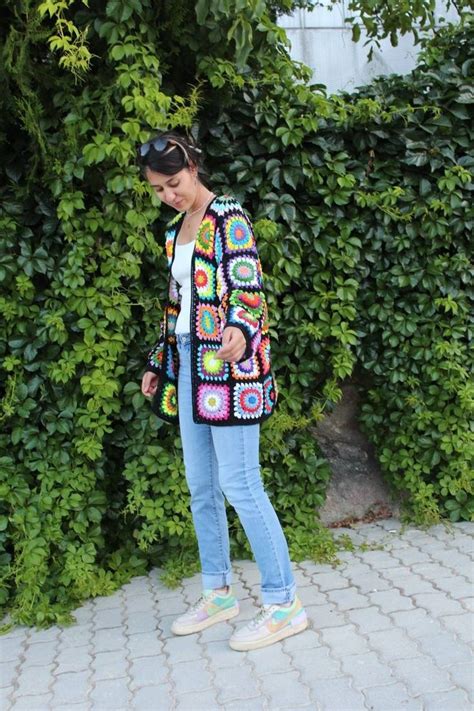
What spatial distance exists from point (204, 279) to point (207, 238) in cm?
15

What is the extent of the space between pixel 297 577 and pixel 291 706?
1168 mm

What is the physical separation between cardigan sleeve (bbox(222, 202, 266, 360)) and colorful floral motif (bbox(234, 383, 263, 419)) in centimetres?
16

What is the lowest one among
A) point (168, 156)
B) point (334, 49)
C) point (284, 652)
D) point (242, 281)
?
point (284, 652)

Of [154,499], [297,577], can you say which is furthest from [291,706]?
[154,499]

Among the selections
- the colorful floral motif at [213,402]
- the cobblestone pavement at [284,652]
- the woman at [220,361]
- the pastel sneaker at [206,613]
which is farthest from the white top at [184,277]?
the cobblestone pavement at [284,652]

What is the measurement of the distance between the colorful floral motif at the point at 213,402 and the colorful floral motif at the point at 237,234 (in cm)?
52

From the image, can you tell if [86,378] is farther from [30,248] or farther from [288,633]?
[288,633]

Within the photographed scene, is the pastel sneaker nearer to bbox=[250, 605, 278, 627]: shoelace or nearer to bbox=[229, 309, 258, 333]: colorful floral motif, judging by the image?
bbox=[250, 605, 278, 627]: shoelace

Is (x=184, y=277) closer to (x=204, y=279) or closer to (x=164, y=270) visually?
(x=204, y=279)

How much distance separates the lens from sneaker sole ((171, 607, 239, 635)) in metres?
3.22

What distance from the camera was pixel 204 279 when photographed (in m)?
2.91

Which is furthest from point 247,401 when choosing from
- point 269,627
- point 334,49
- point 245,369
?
point 334,49

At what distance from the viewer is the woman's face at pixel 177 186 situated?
2.90 metres

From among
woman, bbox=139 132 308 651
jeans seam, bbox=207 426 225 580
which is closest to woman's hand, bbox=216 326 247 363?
woman, bbox=139 132 308 651
